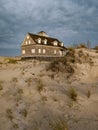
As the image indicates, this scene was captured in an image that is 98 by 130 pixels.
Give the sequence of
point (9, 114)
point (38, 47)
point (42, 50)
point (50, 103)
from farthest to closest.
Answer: point (42, 50), point (38, 47), point (50, 103), point (9, 114)

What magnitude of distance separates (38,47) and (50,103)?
133ft

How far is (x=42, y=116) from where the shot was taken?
29.9ft

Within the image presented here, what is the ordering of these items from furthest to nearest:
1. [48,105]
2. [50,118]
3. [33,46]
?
1. [33,46]
2. [48,105]
3. [50,118]

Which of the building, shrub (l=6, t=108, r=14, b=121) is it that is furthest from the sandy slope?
the building

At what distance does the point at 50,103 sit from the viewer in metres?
10.2

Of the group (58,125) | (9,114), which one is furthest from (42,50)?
(58,125)

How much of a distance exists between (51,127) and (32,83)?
5021mm

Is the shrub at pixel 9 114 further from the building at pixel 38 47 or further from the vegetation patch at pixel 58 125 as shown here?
the building at pixel 38 47

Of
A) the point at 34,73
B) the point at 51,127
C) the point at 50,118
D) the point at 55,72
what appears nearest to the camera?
the point at 51,127

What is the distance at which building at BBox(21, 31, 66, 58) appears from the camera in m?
50.1

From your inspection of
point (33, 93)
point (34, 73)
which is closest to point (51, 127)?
point (33, 93)

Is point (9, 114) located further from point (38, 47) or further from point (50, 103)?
point (38, 47)

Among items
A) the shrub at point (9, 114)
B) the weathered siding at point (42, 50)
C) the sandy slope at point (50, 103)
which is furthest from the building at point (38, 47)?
the shrub at point (9, 114)

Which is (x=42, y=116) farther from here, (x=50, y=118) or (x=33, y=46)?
(x=33, y=46)
